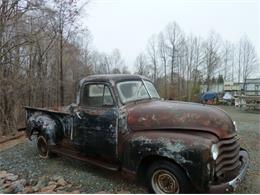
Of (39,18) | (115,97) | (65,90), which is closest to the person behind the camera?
(115,97)

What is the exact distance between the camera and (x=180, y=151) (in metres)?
4.02

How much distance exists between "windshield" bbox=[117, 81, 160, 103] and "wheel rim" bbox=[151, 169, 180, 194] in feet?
5.05

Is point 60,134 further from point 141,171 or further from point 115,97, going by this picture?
Result: point 141,171

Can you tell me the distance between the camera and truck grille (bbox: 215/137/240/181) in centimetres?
404

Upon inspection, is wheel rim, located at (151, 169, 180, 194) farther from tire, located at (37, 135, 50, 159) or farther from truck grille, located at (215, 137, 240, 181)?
tire, located at (37, 135, 50, 159)

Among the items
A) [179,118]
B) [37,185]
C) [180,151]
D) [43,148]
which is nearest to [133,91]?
[179,118]

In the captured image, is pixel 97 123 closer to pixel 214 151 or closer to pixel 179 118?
pixel 179 118

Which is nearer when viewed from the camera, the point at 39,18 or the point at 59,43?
the point at 39,18

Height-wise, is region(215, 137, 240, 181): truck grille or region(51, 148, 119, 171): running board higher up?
region(215, 137, 240, 181): truck grille

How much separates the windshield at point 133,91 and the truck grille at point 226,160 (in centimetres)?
193

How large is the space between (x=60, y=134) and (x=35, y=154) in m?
1.47

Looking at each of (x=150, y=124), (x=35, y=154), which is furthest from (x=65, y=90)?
(x=150, y=124)

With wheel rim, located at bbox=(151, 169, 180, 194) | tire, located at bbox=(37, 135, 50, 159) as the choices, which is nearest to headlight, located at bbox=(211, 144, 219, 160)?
wheel rim, located at bbox=(151, 169, 180, 194)

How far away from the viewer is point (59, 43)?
19188 mm
